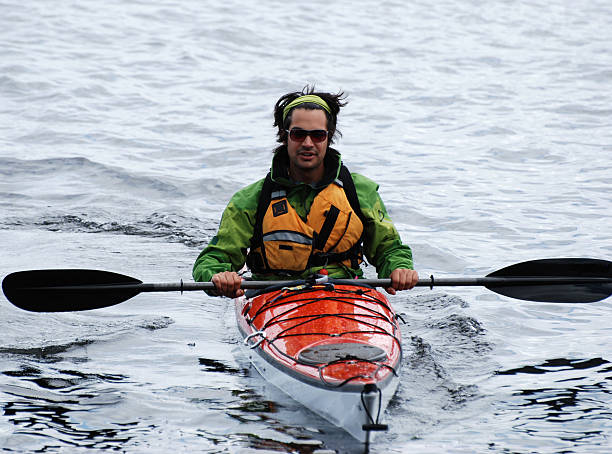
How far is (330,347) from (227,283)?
28.4 inches

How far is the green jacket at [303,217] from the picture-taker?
508 cm

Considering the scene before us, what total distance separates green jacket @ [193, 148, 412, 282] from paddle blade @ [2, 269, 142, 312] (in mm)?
500

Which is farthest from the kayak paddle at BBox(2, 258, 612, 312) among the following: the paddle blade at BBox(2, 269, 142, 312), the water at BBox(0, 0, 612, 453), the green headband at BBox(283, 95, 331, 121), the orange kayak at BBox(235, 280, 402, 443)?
the green headband at BBox(283, 95, 331, 121)

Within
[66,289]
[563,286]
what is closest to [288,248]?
[66,289]

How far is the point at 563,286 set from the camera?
5.39m

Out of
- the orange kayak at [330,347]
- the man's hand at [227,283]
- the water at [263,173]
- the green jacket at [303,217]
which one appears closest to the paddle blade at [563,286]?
the water at [263,173]

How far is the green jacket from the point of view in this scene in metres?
5.08

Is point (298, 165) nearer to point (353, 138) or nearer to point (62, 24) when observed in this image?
point (353, 138)

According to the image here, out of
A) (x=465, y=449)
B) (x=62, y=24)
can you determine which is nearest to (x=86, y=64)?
(x=62, y=24)

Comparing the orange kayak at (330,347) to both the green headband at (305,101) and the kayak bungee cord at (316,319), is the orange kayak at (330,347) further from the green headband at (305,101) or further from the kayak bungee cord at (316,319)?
the green headband at (305,101)

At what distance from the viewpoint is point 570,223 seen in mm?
8758

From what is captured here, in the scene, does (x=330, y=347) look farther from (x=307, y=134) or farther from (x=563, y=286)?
(x=563, y=286)

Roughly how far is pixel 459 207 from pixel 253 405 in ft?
17.7

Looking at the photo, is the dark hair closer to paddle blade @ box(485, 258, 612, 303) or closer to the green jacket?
the green jacket
